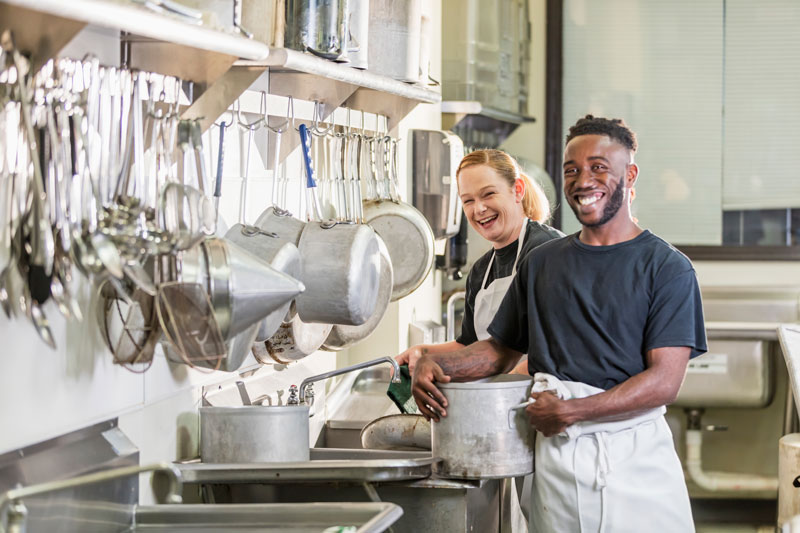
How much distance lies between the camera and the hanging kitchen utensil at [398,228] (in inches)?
102

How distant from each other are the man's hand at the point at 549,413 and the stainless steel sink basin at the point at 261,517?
1.45 feet

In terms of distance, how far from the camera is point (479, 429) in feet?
6.58

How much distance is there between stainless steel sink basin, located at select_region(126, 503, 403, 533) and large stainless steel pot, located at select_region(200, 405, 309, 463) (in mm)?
215

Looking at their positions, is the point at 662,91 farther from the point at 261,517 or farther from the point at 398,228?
the point at 261,517

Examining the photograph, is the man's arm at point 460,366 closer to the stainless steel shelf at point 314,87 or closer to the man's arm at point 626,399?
the man's arm at point 626,399

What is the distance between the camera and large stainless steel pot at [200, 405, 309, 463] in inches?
75.5

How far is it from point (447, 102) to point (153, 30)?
104 inches

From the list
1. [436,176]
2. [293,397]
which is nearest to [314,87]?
[293,397]

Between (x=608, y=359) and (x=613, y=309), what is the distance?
0.10 meters

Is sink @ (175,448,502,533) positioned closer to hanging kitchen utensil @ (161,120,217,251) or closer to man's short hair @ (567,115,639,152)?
hanging kitchen utensil @ (161,120,217,251)

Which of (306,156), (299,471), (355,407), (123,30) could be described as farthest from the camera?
(355,407)

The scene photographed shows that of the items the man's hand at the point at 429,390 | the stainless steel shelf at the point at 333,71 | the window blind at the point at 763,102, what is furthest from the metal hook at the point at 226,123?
the window blind at the point at 763,102

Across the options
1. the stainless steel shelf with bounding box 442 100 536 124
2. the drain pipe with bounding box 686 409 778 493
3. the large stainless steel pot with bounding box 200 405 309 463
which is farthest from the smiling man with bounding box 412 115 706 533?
the drain pipe with bounding box 686 409 778 493

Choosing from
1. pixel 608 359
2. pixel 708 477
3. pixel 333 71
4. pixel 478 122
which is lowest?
pixel 708 477
